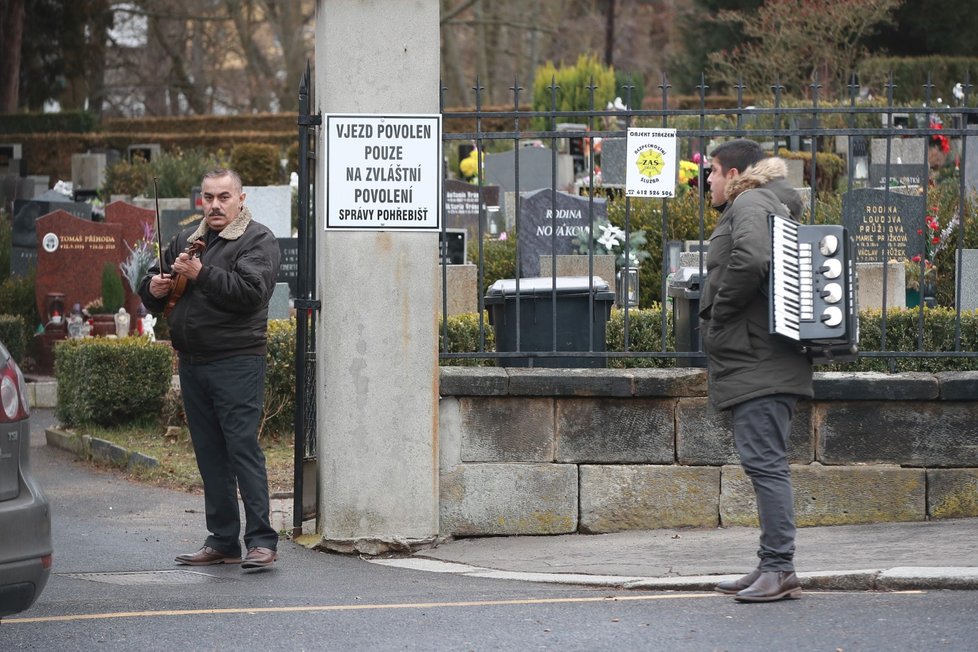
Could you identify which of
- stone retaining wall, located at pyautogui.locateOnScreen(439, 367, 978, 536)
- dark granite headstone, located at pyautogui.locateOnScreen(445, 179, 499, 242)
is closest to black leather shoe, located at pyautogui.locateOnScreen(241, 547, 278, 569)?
stone retaining wall, located at pyautogui.locateOnScreen(439, 367, 978, 536)

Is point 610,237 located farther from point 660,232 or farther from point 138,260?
point 138,260

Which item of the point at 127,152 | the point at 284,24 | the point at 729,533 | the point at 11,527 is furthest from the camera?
the point at 284,24

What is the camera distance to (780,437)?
18.4 ft

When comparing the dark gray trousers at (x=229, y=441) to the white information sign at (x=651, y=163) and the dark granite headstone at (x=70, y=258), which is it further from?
the dark granite headstone at (x=70, y=258)

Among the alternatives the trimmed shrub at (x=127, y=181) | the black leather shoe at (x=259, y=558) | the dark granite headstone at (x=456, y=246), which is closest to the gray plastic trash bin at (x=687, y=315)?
the black leather shoe at (x=259, y=558)

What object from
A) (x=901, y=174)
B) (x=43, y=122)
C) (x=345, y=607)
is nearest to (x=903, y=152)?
(x=901, y=174)

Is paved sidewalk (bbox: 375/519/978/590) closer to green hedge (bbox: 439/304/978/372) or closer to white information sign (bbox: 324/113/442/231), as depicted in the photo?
green hedge (bbox: 439/304/978/372)

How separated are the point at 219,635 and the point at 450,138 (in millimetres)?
2989

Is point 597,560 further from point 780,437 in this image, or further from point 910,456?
point 910,456

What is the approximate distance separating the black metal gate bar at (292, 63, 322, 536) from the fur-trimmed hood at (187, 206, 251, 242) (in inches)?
19.2

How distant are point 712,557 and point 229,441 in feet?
7.50

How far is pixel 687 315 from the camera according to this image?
24.2 feet

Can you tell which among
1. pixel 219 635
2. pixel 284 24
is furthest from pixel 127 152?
pixel 219 635

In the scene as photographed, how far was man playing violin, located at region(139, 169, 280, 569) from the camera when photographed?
627 centimetres
